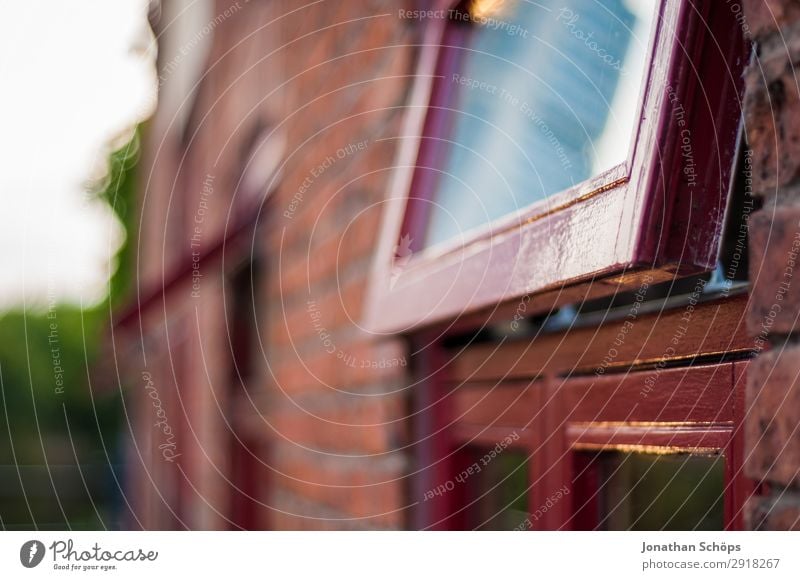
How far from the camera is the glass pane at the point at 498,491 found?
0.68 meters

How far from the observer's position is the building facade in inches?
16.3

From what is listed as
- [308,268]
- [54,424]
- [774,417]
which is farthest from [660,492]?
[54,424]

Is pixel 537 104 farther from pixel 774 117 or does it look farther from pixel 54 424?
pixel 54 424

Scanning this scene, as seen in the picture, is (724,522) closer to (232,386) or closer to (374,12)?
(374,12)

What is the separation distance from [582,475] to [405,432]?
0.26 m

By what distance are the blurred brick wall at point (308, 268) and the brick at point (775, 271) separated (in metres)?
0.47

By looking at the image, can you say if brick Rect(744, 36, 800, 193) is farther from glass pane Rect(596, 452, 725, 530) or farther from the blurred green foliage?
the blurred green foliage

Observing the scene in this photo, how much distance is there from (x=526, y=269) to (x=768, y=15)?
0.77 ft

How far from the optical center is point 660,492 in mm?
521

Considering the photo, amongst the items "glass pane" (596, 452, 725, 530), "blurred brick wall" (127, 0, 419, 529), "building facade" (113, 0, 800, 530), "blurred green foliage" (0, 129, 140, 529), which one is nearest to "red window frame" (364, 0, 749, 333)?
"building facade" (113, 0, 800, 530)
